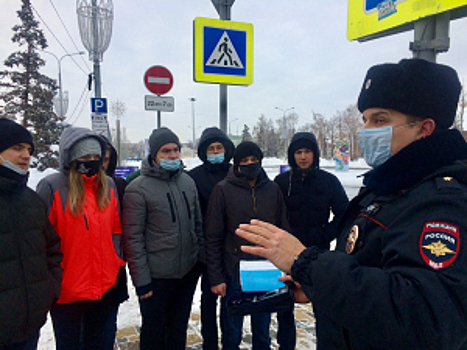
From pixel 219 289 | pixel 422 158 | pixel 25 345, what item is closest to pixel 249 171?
pixel 219 289

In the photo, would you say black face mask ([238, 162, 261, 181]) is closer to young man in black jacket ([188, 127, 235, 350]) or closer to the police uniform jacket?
young man in black jacket ([188, 127, 235, 350])

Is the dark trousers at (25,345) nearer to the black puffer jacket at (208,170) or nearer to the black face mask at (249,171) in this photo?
the black puffer jacket at (208,170)

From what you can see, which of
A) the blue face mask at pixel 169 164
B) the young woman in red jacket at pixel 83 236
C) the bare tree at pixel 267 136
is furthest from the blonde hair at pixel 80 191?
the bare tree at pixel 267 136

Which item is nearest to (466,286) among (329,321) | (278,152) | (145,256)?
(329,321)

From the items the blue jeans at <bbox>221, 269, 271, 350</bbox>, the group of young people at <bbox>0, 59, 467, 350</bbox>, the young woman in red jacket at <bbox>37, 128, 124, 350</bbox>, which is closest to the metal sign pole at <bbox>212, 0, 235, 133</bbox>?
the group of young people at <bbox>0, 59, 467, 350</bbox>

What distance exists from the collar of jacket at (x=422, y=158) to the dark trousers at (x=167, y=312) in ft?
6.72

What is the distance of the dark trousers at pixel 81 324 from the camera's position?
2.14 meters

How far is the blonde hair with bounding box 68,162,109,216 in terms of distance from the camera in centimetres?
216

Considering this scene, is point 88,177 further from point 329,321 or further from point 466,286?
point 466,286

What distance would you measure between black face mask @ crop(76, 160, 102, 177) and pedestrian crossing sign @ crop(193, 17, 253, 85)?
194 centimetres

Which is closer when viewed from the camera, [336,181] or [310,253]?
[310,253]

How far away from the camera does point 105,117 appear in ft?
25.0

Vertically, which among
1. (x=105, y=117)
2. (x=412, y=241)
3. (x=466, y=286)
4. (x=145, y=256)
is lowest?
(x=145, y=256)

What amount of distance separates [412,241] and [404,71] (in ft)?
2.26
